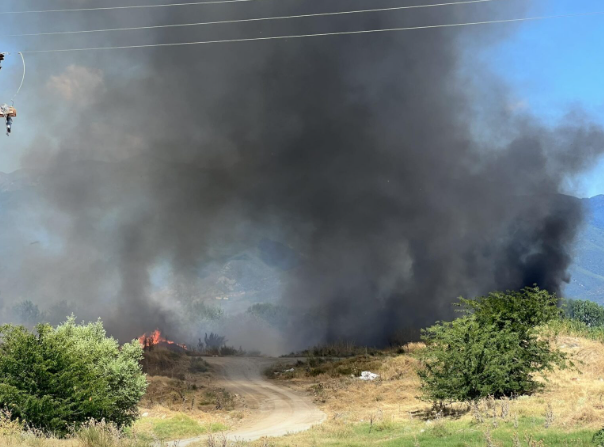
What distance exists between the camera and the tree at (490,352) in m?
29.1

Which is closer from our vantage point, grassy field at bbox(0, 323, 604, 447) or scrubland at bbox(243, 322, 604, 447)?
grassy field at bbox(0, 323, 604, 447)

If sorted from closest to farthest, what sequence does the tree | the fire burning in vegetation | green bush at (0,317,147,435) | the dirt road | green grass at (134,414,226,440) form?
1. green bush at (0,317,147,435)
2. the tree
3. green grass at (134,414,226,440)
4. the dirt road
5. the fire burning in vegetation

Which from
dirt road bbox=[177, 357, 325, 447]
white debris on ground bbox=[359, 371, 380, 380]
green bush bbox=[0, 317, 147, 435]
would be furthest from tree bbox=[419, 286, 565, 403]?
white debris on ground bbox=[359, 371, 380, 380]

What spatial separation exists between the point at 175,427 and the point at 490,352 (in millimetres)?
18496

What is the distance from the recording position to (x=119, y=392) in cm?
2488

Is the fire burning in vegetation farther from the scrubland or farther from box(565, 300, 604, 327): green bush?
box(565, 300, 604, 327): green bush

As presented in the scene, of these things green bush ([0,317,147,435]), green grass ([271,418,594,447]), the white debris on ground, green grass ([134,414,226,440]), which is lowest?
green grass ([271,418,594,447])

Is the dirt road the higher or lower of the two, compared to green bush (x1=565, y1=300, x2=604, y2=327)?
lower

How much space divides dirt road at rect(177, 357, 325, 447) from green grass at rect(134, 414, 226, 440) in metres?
1.49

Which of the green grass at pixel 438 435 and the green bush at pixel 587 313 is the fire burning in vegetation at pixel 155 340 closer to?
the green grass at pixel 438 435

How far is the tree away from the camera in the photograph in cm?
2908

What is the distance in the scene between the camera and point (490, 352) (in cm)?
2920

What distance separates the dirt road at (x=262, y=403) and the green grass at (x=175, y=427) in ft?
4.90

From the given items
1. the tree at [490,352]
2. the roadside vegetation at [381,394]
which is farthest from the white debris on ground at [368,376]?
the tree at [490,352]
